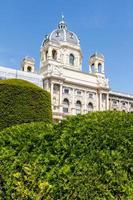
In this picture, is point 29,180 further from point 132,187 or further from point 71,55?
point 71,55

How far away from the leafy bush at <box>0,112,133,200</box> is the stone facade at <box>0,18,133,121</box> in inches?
1884

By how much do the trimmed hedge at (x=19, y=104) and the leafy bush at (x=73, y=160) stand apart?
6078 millimetres

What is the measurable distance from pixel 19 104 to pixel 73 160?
737 centimetres

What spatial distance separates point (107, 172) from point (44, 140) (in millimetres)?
1436

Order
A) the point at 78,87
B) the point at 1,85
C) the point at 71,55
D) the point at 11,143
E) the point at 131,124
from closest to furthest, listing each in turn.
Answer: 1. the point at 131,124
2. the point at 11,143
3. the point at 1,85
4. the point at 78,87
5. the point at 71,55

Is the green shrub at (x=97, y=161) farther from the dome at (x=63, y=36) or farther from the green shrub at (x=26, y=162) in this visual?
the dome at (x=63, y=36)

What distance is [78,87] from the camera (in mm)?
62469

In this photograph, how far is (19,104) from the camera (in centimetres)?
1306

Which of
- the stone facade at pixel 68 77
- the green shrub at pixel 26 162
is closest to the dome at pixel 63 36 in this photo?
the stone facade at pixel 68 77

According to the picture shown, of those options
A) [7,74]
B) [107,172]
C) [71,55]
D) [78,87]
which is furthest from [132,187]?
[71,55]

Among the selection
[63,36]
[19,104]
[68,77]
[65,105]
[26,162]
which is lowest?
[26,162]

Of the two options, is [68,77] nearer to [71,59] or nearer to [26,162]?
[71,59]

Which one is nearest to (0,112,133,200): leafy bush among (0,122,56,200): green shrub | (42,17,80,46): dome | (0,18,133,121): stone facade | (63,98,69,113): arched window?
(0,122,56,200): green shrub

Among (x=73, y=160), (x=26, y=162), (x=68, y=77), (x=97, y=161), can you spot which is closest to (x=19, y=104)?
(x=26, y=162)
